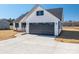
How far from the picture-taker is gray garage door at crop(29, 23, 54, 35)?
17.8 m

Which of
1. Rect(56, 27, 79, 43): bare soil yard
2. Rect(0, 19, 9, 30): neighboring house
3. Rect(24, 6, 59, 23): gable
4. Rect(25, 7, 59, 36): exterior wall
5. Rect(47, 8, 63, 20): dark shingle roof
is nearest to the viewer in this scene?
Rect(56, 27, 79, 43): bare soil yard

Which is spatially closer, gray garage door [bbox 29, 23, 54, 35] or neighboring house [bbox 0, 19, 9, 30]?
gray garage door [bbox 29, 23, 54, 35]

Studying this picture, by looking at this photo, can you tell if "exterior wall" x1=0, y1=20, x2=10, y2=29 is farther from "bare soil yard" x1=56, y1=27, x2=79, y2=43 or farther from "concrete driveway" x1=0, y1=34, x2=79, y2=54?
"concrete driveway" x1=0, y1=34, x2=79, y2=54

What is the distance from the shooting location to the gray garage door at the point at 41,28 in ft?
58.3

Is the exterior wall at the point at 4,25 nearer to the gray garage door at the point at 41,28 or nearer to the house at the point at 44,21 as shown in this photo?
the house at the point at 44,21

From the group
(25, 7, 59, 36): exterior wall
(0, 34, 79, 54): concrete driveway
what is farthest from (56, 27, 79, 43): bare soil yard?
(0, 34, 79, 54): concrete driveway

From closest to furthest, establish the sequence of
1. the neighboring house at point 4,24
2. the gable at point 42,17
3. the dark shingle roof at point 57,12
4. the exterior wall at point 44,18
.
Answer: the exterior wall at point 44,18 < the gable at point 42,17 < the dark shingle roof at point 57,12 < the neighboring house at point 4,24

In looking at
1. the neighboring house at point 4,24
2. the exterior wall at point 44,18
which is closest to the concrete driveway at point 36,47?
the exterior wall at point 44,18
